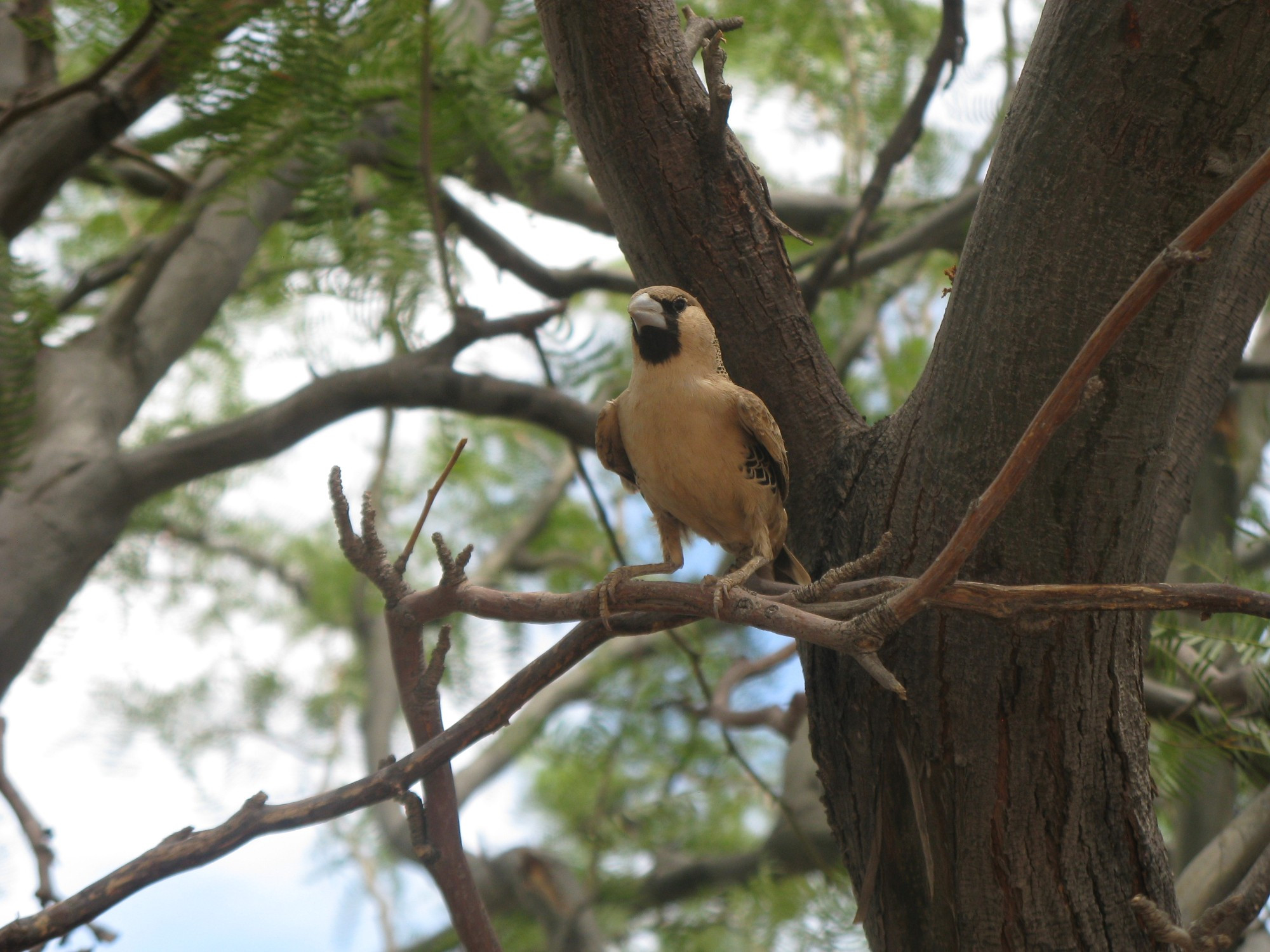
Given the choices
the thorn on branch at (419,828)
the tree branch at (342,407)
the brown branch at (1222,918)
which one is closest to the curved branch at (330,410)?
the tree branch at (342,407)

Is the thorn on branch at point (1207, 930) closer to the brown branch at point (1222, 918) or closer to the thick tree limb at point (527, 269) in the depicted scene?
the brown branch at point (1222, 918)

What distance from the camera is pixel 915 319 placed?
7.64 meters

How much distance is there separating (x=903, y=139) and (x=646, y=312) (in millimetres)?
1664

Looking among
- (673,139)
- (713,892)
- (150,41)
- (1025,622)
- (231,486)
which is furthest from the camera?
(231,486)

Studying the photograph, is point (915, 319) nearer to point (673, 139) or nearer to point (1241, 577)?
point (1241, 577)

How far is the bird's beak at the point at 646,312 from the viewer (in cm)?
254

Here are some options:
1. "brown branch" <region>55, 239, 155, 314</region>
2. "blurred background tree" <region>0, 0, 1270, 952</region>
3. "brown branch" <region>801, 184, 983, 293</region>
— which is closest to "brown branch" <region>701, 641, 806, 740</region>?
"blurred background tree" <region>0, 0, 1270, 952</region>

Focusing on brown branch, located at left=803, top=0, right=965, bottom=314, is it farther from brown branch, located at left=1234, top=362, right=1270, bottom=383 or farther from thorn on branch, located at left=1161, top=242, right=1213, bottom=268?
thorn on branch, located at left=1161, top=242, right=1213, bottom=268

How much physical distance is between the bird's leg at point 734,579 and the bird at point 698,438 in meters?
0.01

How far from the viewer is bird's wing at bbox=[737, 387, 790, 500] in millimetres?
2520

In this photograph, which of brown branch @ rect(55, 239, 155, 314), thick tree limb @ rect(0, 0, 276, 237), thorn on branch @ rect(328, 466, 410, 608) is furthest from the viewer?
brown branch @ rect(55, 239, 155, 314)

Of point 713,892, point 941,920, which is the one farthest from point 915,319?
point 941,920

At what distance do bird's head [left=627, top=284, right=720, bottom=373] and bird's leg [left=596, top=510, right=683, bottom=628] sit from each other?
494 mm

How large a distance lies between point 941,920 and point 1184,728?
5.12 feet
